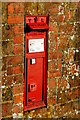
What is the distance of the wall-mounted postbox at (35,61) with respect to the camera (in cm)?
413

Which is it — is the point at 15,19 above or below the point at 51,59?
above

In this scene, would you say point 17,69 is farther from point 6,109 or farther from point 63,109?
point 63,109

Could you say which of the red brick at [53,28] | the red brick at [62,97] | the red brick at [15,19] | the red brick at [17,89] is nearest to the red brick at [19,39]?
the red brick at [15,19]

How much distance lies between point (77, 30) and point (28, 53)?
32.6 inches

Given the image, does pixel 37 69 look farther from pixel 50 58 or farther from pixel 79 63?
pixel 79 63

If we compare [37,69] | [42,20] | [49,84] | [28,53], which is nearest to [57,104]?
[49,84]

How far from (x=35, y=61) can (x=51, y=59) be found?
0.24 m

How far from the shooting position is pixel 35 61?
427cm

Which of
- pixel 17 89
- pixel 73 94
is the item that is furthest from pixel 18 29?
pixel 73 94

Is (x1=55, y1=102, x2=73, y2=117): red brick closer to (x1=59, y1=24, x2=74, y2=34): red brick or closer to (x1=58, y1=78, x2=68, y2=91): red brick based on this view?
(x1=58, y1=78, x2=68, y2=91): red brick

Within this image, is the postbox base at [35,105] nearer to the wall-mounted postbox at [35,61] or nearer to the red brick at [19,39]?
the wall-mounted postbox at [35,61]

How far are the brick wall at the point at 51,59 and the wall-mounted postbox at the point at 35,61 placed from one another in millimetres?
65

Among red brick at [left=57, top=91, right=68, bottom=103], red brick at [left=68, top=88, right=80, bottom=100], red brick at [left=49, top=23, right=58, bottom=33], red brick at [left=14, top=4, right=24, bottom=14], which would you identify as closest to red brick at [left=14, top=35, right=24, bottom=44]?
red brick at [left=14, top=4, right=24, bottom=14]

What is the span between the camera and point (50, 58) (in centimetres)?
437
